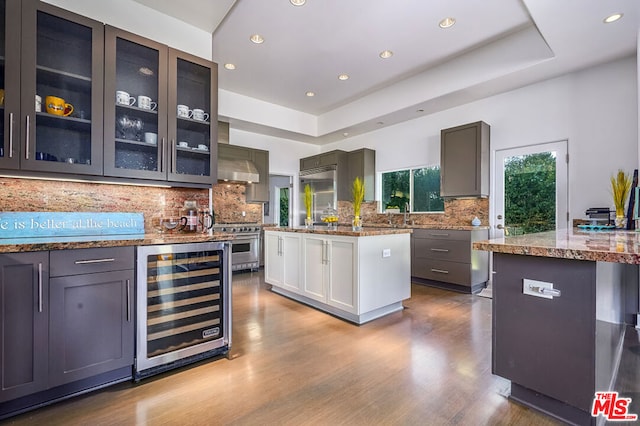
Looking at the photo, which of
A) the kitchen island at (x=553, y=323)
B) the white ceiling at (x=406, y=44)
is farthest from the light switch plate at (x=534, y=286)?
the white ceiling at (x=406, y=44)

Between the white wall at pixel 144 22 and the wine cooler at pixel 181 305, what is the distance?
2.07 m

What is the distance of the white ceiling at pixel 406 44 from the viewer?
277 cm

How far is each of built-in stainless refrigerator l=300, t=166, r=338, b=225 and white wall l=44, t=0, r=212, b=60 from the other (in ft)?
11.4

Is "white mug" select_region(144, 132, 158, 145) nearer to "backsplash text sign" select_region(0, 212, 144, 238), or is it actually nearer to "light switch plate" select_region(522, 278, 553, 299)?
"backsplash text sign" select_region(0, 212, 144, 238)

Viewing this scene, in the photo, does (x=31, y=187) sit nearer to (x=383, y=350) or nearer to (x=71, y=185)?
(x=71, y=185)

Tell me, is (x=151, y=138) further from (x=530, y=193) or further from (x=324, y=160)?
(x=530, y=193)

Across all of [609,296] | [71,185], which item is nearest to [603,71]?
[609,296]

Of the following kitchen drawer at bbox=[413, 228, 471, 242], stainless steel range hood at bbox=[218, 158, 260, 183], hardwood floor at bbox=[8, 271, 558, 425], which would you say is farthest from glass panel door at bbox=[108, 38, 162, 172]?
kitchen drawer at bbox=[413, 228, 471, 242]

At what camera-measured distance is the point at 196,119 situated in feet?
8.79

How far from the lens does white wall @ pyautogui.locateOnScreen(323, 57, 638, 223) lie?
3.27 meters

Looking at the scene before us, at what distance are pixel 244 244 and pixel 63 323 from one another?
3775 mm

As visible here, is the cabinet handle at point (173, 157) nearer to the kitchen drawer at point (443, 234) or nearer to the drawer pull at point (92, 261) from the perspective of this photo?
the drawer pull at point (92, 261)

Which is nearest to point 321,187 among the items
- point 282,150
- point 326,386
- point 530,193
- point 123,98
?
point 282,150

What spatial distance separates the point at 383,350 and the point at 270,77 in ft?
13.2
